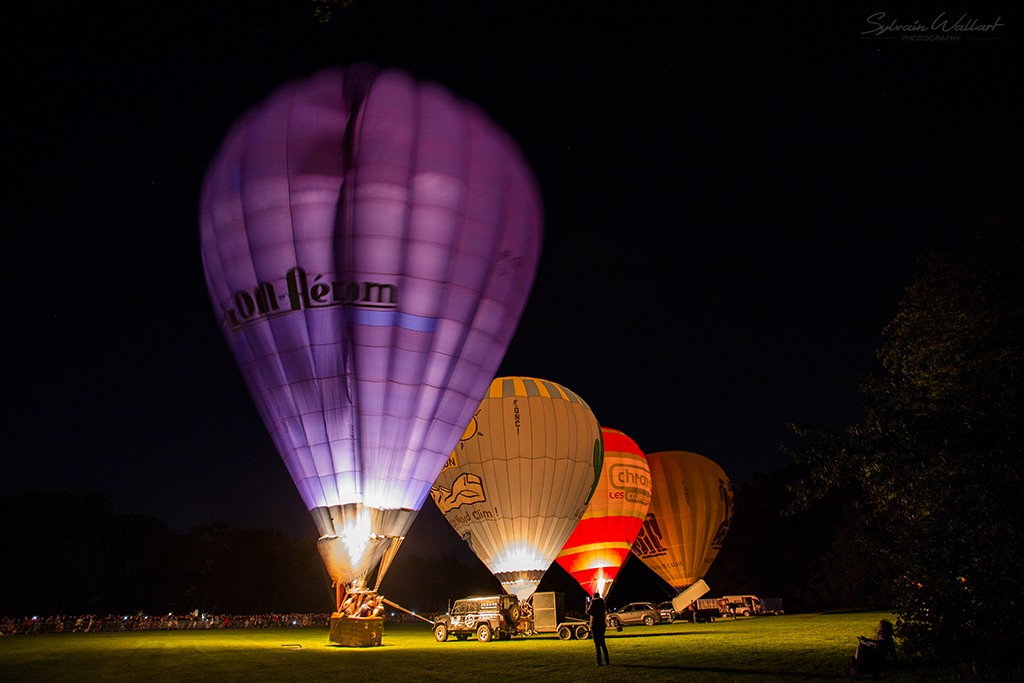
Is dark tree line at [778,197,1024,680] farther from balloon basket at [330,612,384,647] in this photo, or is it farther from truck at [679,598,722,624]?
truck at [679,598,722,624]

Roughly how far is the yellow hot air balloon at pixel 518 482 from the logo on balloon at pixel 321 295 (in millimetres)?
9352

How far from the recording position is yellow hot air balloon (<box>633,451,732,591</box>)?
36.8m

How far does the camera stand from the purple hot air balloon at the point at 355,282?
49.6 ft

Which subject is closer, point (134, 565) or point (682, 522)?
point (682, 522)

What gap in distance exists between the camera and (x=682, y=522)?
120 feet

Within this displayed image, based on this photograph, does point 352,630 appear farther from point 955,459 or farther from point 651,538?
point 651,538

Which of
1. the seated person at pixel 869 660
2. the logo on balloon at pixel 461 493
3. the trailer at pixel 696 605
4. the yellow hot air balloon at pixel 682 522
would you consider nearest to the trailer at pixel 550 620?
the logo on balloon at pixel 461 493

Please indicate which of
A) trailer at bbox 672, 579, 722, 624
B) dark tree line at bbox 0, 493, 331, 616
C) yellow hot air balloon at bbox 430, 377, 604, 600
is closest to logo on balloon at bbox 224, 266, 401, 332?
yellow hot air balloon at bbox 430, 377, 604, 600

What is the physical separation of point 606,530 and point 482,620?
10365 millimetres

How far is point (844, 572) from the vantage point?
42750 mm

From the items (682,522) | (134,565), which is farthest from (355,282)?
(134,565)

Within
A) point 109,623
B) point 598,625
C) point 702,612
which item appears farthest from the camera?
point 109,623

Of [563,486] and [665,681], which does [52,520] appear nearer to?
[563,486]

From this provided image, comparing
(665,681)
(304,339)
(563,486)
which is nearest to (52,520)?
(563,486)
